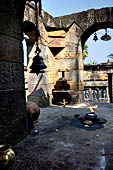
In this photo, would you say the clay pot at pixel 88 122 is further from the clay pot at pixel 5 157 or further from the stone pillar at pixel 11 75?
the clay pot at pixel 5 157

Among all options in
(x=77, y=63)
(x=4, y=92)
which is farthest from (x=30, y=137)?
(x=77, y=63)

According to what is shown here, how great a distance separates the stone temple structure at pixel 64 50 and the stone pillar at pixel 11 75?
3.41m

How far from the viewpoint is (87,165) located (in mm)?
1849

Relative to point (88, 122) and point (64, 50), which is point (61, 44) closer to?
point (64, 50)

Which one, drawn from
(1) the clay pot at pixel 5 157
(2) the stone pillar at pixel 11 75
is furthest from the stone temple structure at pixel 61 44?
(1) the clay pot at pixel 5 157

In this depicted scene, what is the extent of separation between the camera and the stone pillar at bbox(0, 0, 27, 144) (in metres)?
2.30

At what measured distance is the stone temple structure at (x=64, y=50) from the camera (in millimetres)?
6211

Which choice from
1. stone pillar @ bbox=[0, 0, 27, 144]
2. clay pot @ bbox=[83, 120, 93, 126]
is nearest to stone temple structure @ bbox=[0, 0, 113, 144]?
stone pillar @ bbox=[0, 0, 27, 144]

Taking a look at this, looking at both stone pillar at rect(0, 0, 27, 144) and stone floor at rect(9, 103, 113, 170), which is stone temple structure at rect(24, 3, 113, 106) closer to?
stone floor at rect(9, 103, 113, 170)

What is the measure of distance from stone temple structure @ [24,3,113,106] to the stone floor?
10.2 feet

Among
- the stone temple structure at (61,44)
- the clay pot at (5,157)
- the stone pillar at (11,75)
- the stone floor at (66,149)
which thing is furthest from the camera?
the stone temple structure at (61,44)

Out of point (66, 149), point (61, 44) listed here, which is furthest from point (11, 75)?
point (61, 44)

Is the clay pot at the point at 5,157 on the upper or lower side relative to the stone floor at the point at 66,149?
upper

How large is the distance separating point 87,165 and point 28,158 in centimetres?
81
